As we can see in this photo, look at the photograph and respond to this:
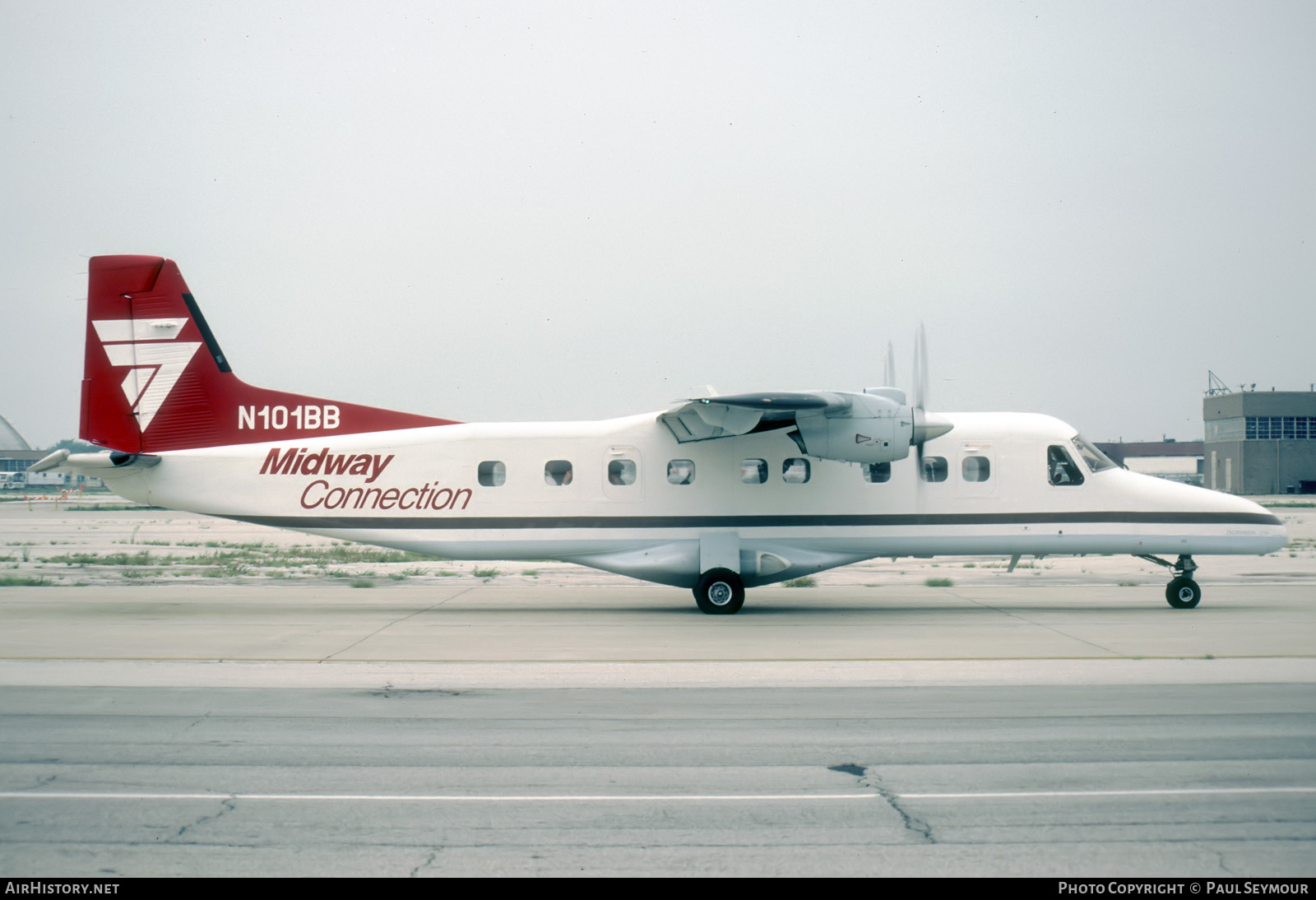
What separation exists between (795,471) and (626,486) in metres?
2.86

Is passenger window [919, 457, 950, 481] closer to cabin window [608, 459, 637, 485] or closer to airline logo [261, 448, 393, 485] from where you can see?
cabin window [608, 459, 637, 485]

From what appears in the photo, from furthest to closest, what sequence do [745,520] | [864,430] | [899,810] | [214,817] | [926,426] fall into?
1. [745,520]
2. [926,426]
3. [864,430]
4. [899,810]
5. [214,817]

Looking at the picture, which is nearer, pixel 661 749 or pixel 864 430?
pixel 661 749

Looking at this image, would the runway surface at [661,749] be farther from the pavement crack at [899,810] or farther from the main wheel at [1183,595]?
the main wheel at [1183,595]

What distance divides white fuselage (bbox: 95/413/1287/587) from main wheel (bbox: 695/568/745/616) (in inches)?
7.6

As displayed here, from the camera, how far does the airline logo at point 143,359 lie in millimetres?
16422

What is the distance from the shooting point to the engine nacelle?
49.9 ft

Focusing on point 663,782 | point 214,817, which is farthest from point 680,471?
point 214,817

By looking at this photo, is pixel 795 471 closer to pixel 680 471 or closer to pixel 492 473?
pixel 680 471

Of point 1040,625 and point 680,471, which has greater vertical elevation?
point 680,471

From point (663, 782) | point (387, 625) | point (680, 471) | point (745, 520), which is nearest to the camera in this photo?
point (663, 782)

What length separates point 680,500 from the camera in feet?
53.6

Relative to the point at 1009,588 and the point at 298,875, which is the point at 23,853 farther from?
the point at 1009,588

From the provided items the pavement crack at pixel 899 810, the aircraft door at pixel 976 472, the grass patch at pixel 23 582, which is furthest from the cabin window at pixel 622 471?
the grass patch at pixel 23 582
